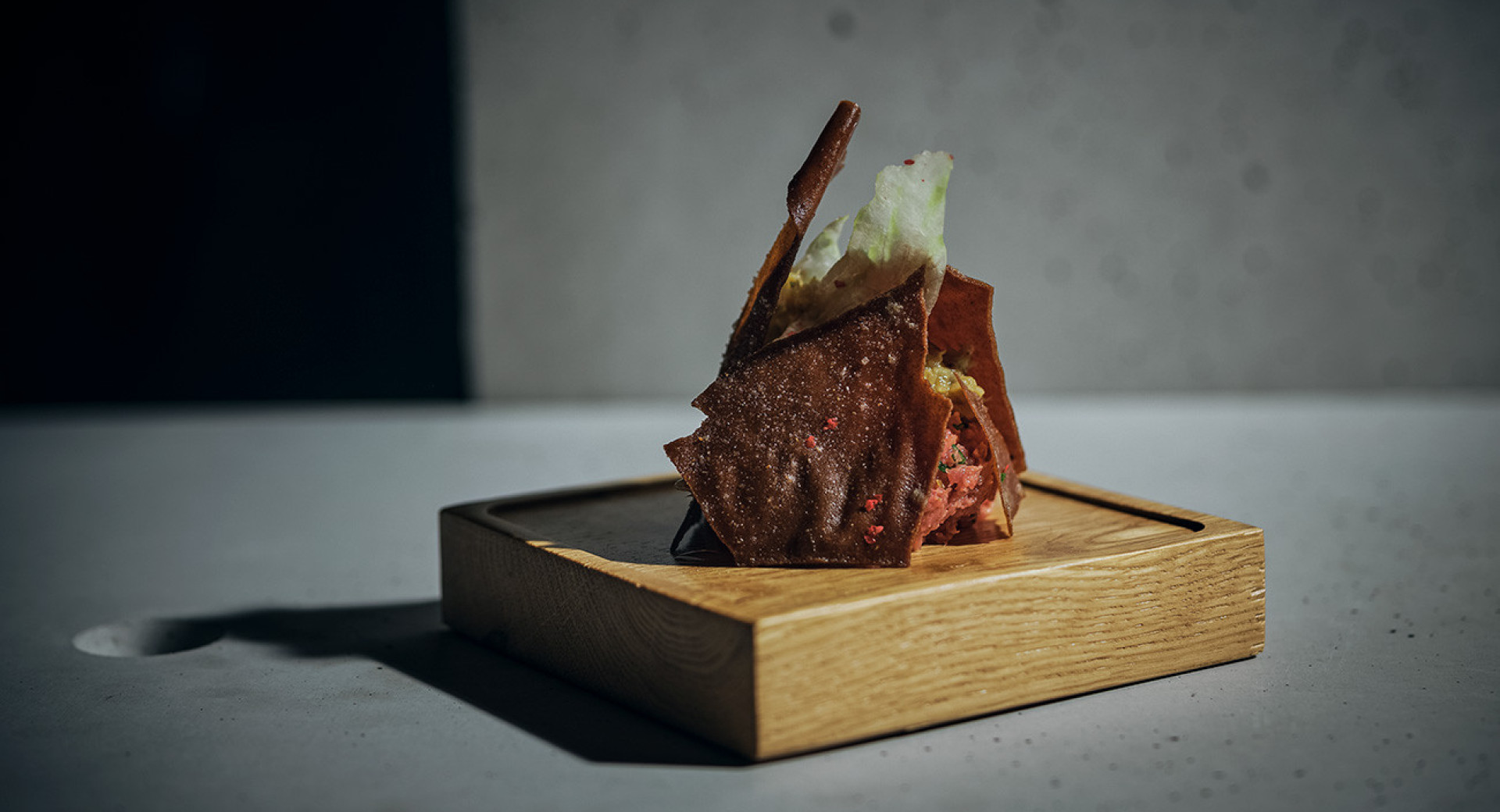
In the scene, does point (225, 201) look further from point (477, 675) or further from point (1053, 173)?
point (477, 675)

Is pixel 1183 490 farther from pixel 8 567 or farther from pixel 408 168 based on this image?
pixel 408 168

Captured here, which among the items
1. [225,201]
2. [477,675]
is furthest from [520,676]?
[225,201]

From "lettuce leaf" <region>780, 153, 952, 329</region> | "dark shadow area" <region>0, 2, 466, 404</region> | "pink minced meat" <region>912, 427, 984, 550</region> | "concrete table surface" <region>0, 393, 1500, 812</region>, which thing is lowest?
"concrete table surface" <region>0, 393, 1500, 812</region>

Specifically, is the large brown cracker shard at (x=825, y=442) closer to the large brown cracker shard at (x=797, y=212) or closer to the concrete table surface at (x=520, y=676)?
the large brown cracker shard at (x=797, y=212)

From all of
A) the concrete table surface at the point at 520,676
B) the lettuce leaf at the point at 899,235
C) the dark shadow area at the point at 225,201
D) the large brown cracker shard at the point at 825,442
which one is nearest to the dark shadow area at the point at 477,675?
the concrete table surface at the point at 520,676

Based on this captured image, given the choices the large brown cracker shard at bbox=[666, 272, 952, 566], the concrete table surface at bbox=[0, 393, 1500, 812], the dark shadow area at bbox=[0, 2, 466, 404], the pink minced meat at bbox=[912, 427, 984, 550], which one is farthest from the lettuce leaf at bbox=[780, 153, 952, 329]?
the dark shadow area at bbox=[0, 2, 466, 404]

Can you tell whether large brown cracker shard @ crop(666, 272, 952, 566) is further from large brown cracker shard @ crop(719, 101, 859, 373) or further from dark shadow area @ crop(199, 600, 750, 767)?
dark shadow area @ crop(199, 600, 750, 767)

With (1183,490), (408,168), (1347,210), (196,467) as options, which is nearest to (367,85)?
(408,168)
